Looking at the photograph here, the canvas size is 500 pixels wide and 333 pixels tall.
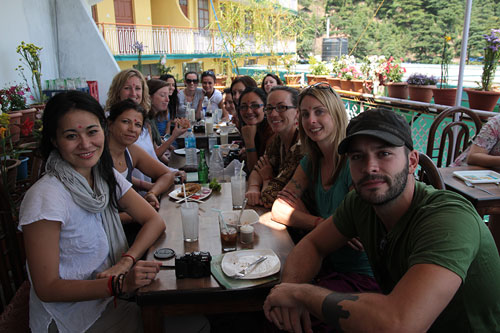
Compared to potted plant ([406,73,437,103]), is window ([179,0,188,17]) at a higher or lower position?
higher

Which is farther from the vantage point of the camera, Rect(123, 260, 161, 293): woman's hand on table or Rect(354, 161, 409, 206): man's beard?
Rect(123, 260, 161, 293): woman's hand on table

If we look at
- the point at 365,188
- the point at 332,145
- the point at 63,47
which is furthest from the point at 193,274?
the point at 63,47

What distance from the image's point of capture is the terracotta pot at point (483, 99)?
156 inches

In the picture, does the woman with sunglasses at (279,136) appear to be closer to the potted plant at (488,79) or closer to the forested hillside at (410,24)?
the potted plant at (488,79)

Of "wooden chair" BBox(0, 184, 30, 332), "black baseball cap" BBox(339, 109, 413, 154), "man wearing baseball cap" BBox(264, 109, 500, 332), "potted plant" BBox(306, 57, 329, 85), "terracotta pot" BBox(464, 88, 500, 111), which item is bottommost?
"wooden chair" BBox(0, 184, 30, 332)

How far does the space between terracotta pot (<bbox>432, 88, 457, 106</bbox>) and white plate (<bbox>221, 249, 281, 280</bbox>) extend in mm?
4080

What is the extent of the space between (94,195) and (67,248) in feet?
0.78

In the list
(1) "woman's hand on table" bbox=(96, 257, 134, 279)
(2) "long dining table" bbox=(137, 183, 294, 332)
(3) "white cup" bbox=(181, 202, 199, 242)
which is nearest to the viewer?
(2) "long dining table" bbox=(137, 183, 294, 332)

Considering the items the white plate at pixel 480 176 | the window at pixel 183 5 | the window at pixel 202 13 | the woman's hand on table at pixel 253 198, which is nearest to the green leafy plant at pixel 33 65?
the woman's hand on table at pixel 253 198

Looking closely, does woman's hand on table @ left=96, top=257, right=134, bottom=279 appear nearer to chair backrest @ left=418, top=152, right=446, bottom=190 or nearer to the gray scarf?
the gray scarf

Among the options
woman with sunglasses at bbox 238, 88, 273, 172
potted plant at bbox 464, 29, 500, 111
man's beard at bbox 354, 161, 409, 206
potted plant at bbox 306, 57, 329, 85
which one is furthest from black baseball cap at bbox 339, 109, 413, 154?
potted plant at bbox 306, 57, 329, 85

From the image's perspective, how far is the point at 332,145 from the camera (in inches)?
77.9

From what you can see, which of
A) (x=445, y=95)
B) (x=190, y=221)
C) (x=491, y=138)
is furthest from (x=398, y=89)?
(x=190, y=221)

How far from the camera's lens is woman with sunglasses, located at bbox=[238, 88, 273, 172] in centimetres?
321
